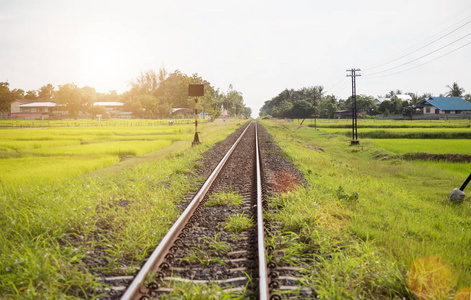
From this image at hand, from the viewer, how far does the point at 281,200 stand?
570 centimetres

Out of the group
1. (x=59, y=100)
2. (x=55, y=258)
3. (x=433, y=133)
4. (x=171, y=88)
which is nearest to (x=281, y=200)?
(x=55, y=258)

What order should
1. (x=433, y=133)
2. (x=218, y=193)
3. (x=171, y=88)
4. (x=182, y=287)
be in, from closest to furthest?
(x=182, y=287) < (x=218, y=193) < (x=433, y=133) < (x=171, y=88)

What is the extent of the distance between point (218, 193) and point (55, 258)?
3.54 meters

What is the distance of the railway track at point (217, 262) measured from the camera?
2734 millimetres

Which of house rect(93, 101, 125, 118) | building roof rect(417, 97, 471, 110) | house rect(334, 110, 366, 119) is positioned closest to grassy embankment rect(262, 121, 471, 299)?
building roof rect(417, 97, 471, 110)

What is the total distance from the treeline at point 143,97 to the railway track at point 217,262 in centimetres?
1303

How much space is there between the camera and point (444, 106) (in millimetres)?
72562

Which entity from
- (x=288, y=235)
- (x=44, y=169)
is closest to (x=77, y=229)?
(x=288, y=235)

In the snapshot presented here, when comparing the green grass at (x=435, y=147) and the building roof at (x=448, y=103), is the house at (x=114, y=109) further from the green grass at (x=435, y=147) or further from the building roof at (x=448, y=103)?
the green grass at (x=435, y=147)

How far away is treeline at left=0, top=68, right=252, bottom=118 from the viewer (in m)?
38.2

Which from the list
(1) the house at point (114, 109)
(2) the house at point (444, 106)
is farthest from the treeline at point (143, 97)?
(2) the house at point (444, 106)

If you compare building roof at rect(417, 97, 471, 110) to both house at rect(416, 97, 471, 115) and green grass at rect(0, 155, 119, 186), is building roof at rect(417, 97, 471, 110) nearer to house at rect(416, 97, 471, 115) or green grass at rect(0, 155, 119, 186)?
house at rect(416, 97, 471, 115)

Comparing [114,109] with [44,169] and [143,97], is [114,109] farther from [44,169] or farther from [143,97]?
[44,169]

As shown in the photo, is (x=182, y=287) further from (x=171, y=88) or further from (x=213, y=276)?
(x=171, y=88)
